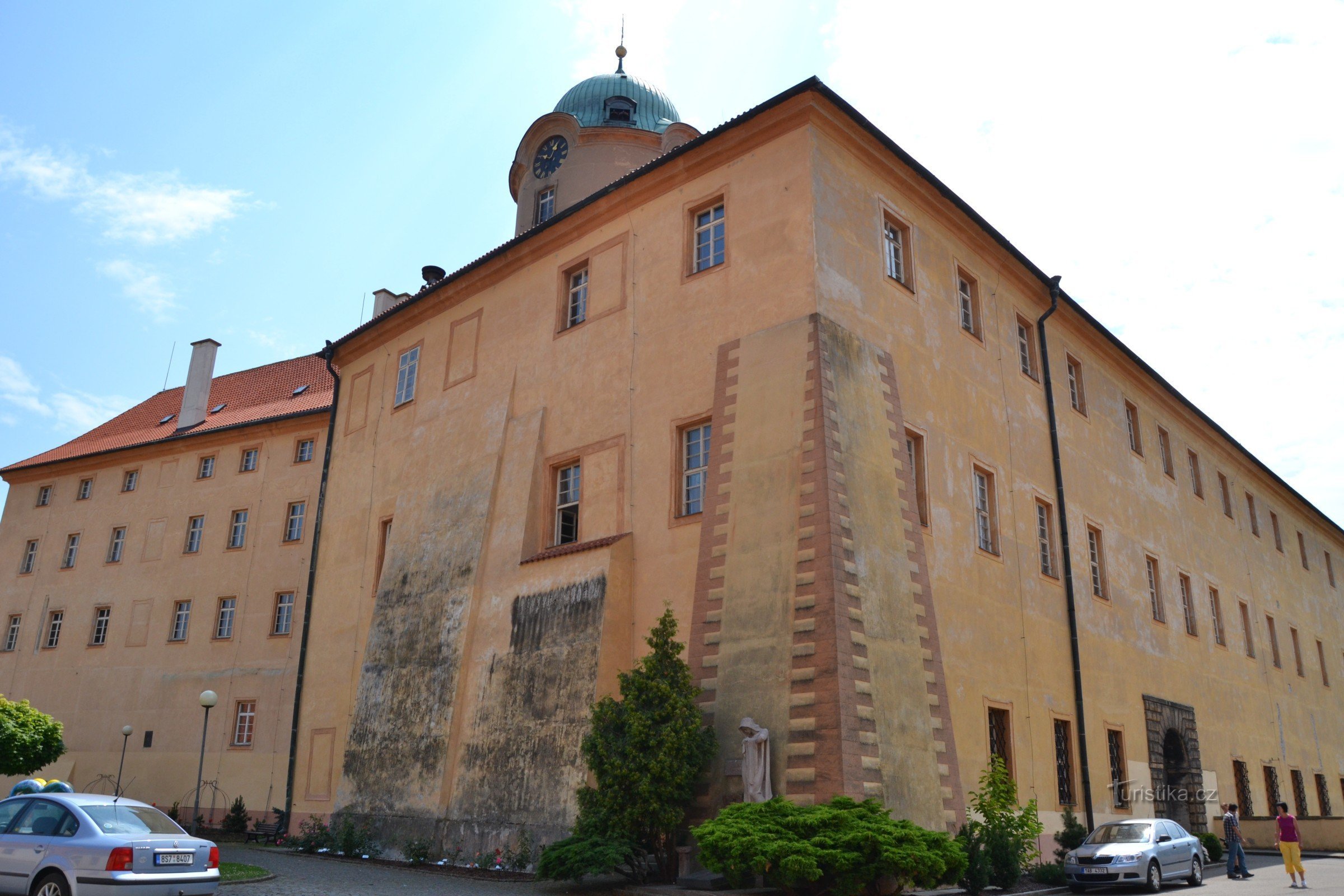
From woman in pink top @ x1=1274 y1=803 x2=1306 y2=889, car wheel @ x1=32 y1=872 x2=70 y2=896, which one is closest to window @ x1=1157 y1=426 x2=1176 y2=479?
woman in pink top @ x1=1274 y1=803 x2=1306 y2=889

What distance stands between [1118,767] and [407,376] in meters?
17.7

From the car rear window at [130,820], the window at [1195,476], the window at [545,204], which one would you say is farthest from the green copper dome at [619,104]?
the car rear window at [130,820]

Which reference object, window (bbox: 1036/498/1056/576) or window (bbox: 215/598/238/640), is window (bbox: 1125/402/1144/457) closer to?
window (bbox: 1036/498/1056/576)

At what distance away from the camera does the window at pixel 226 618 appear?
102 feet

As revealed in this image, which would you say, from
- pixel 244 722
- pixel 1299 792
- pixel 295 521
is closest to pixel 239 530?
pixel 295 521

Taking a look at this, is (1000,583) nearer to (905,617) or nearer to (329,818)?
(905,617)

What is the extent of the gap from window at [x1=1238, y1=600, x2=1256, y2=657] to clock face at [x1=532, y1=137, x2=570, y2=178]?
931 inches

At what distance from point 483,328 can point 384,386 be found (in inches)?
169

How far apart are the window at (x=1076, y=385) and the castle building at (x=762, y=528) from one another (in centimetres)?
28

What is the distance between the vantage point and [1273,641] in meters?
32.3

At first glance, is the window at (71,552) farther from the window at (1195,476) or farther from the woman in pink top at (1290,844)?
→ the window at (1195,476)

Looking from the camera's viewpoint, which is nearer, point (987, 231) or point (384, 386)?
point (987, 231)

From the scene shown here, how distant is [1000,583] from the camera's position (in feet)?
62.3

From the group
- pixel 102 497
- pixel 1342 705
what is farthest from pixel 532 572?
pixel 1342 705
